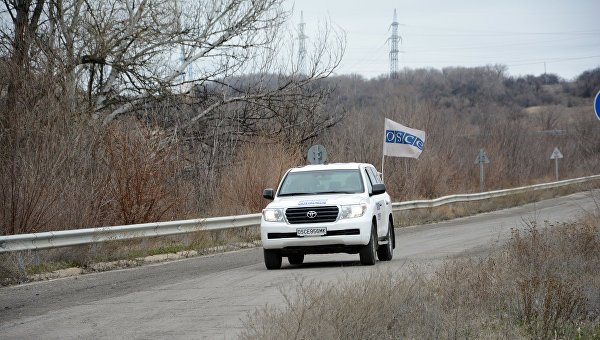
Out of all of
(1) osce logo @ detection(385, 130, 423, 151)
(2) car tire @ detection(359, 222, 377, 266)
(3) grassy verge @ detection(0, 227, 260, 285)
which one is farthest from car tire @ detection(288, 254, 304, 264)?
(1) osce logo @ detection(385, 130, 423, 151)

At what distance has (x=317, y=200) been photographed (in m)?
17.8

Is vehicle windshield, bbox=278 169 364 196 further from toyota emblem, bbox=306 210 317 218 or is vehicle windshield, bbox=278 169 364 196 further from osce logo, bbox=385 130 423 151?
osce logo, bbox=385 130 423 151

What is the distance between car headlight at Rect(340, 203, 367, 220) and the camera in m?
17.6

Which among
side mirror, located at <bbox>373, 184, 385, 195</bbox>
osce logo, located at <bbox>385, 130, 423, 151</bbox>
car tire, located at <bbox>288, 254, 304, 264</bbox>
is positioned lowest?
car tire, located at <bbox>288, 254, 304, 264</bbox>

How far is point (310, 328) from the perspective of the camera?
816cm

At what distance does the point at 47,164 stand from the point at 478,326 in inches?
487

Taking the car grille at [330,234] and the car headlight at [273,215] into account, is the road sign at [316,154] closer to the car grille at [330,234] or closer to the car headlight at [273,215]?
the car headlight at [273,215]

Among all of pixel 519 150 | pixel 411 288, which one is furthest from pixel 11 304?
pixel 519 150

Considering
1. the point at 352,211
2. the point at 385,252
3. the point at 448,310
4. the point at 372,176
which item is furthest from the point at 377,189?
the point at 448,310

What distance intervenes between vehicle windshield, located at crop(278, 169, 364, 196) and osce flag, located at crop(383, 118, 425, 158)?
18505mm

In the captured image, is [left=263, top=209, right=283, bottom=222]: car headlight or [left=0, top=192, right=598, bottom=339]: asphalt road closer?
[left=0, top=192, right=598, bottom=339]: asphalt road

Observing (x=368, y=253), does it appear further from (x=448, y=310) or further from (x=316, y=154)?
(x=316, y=154)

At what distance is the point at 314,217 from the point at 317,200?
0.37 metres

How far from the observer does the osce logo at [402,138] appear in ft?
123
